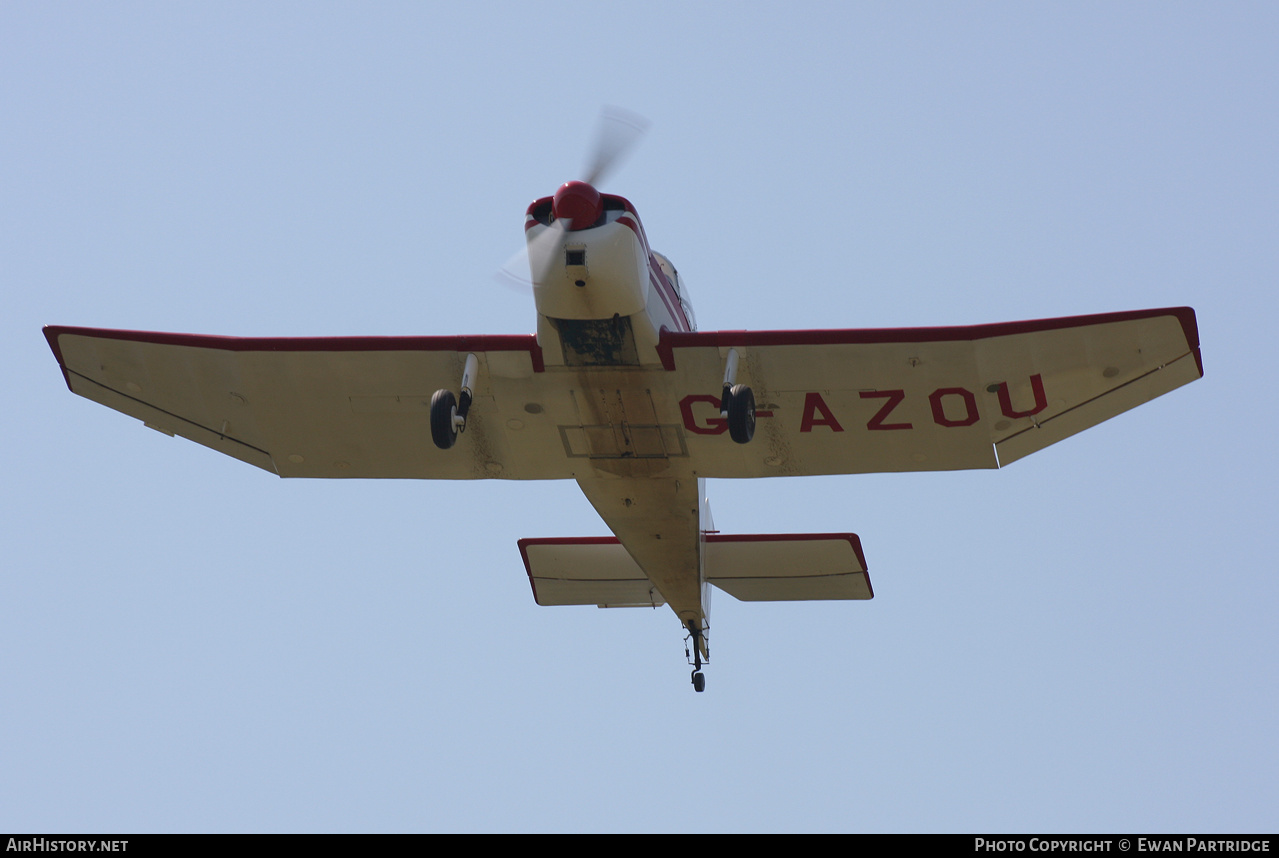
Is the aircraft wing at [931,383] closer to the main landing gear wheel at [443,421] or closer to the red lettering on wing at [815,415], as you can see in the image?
the red lettering on wing at [815,415]

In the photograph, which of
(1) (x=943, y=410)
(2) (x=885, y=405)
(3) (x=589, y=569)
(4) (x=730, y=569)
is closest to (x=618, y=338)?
(2) (x=885, y=405)

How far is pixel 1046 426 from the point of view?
14.7 meters

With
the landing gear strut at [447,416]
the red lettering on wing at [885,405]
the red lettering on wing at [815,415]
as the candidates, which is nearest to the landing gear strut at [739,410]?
the red lettering on wing at [815,415]

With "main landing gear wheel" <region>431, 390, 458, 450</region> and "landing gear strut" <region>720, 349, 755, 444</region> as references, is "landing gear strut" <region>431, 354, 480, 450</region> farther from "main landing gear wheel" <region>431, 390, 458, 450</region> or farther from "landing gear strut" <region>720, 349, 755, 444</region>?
"landing gear strut" <region>720, 349, 755, 444</region>

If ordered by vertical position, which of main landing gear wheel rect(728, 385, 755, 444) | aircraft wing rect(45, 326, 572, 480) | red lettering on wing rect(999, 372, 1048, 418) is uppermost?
aircraft wing rect(45, 326, 572, 480)

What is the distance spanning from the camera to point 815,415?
1484cm

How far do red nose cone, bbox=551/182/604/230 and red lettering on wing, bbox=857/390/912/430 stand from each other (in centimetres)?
338

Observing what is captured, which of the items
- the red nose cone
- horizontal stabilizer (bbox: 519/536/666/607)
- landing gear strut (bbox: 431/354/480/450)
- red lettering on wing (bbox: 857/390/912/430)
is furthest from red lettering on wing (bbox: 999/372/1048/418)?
horizontal stabilizer (bbox: 519/536/666/607)

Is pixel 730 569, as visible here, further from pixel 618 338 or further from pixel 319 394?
pixel 319 394

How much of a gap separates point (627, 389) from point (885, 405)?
254 centimetres

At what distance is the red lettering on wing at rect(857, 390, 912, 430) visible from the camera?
14531 millimetres

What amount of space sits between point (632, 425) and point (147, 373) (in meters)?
5.05

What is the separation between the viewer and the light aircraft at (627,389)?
533 inches
